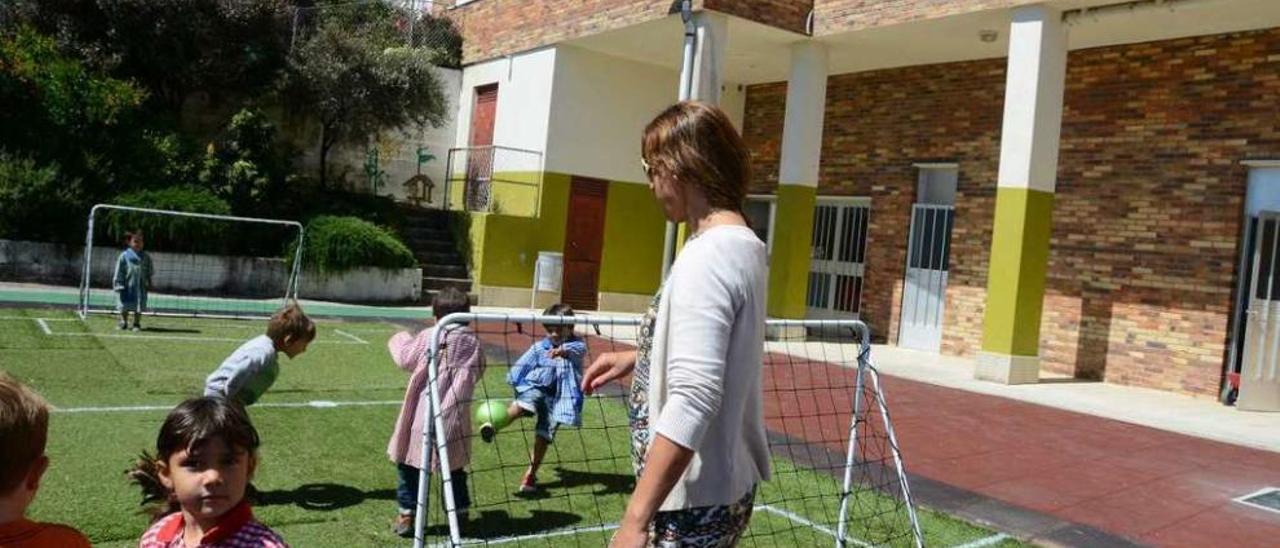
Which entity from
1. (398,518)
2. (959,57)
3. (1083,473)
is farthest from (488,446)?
(959,57)

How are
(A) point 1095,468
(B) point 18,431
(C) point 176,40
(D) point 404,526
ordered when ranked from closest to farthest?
(B) point 18,431 < (D) point 404,526 < (A) point 1095,468 < (C) point 176,40

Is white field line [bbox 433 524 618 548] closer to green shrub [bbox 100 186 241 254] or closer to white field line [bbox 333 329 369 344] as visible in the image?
white field line [bbox 333 329 369 344]

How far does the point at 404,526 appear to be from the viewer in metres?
5.16

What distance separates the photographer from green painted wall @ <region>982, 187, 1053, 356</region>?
12828mm

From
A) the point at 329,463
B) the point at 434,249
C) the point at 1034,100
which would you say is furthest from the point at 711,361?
the point at 434,249

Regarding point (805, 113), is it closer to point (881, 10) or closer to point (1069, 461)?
point (881, 10)

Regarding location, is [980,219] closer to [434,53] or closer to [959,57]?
[959,57]

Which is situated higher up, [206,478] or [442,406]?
[206,478]

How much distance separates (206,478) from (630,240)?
17.9 metres

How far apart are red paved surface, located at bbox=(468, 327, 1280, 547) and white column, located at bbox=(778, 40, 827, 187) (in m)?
5.31

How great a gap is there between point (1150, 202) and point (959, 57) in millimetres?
4069

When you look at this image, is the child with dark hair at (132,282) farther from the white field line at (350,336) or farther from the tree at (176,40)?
the tree at (176,40)

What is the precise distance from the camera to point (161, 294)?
16.0m

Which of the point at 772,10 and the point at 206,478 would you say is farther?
the point at 772,10
